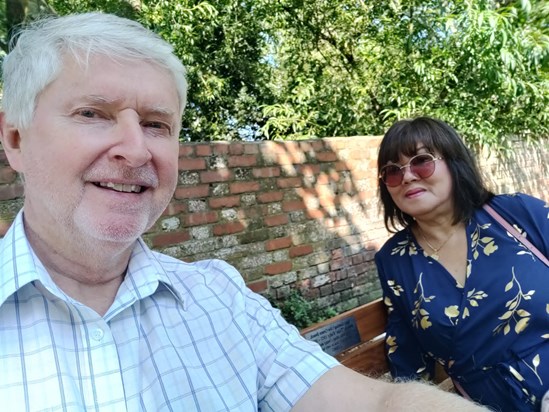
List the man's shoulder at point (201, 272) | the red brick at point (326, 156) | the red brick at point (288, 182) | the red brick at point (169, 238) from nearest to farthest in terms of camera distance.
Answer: the man's shoulder at point (201, 272)
the red brick at point (169, 238)
the red brick at point (288, 182)
the red brick at point (326, 156)

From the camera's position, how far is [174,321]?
1.37 meters

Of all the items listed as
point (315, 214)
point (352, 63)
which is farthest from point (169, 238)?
point (352, 63)

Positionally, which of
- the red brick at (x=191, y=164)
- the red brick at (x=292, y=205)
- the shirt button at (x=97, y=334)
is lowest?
the shirt button at (x=97, y=334)

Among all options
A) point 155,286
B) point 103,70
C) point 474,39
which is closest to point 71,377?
point 155,286

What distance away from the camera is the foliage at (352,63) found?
4.76 meters

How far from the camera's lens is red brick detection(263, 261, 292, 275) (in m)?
3.80

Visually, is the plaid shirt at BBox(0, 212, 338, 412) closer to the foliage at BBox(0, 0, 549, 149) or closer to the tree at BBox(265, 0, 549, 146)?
the foliage at BBox(0, 0, 549, 149)

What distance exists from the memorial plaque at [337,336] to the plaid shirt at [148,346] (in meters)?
0.55

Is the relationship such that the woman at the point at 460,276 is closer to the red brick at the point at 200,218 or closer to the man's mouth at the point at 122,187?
the man's mouth at the point at 122,187

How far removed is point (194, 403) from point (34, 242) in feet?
2.03

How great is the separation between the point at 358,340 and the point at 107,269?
138 centimetres

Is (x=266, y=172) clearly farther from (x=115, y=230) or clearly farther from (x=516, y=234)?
(x=115, y=230)

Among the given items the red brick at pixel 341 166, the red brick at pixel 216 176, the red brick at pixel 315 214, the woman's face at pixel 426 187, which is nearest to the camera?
the woman's face at pixel 426 187

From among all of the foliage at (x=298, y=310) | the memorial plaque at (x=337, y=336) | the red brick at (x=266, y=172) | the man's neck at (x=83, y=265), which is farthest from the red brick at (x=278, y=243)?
the man's neck at (x=83, y=265)
